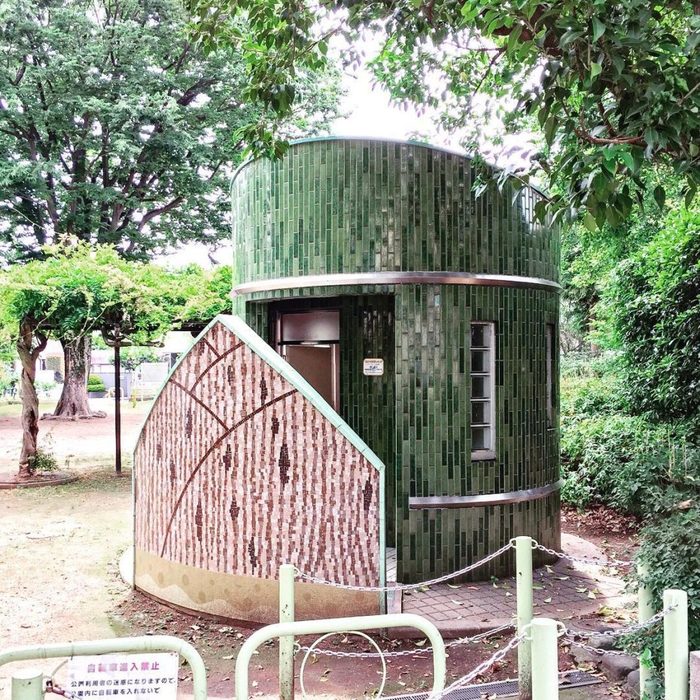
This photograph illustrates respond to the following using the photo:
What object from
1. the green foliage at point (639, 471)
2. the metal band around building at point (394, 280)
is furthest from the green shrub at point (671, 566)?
the metal band around building at point (394, 280)

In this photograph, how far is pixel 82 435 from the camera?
2220 cm

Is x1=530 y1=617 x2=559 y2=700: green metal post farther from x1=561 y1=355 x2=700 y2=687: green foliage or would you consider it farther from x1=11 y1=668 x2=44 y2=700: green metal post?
x1=11 y1=668 x2=44 y2=700: green metal post

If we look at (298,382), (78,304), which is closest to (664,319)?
(298,382)

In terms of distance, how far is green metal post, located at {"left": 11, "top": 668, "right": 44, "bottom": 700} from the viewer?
2.75 m

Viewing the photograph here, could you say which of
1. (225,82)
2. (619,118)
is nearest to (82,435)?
(225,82)

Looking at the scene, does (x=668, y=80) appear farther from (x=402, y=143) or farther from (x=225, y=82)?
(x=225, y=82)

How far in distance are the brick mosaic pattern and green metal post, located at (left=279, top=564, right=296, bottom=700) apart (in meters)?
1.30

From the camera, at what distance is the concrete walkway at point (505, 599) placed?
250 inches

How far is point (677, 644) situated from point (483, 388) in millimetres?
4250

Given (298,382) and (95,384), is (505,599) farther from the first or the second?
(95,384)

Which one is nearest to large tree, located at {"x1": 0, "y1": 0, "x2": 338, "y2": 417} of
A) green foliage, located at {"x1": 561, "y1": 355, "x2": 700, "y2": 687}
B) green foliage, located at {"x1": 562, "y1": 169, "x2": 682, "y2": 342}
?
green foliage, located at {"x1": 562, "y1": 169, "x2": 682, "y2": 342}

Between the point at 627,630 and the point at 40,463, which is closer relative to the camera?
the point at 627,630

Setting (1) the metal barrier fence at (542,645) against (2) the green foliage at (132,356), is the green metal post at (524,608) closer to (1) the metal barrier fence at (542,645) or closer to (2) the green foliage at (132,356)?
(1) the metal barrier fence at (542,645)

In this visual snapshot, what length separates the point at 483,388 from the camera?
26.0 feet
